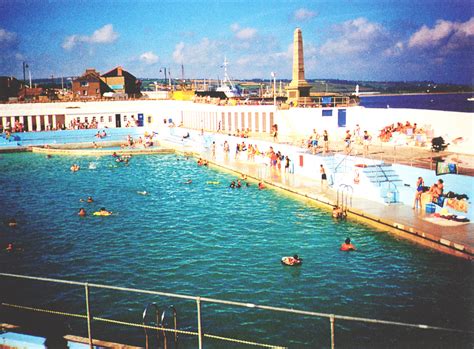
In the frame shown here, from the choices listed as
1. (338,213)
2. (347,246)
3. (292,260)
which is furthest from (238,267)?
(338,213)

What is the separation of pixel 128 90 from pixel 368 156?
87669 millimetres

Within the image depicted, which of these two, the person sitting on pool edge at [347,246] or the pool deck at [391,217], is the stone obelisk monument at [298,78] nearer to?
the pool deck at [391,217]

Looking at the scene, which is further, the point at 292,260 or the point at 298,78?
the point at 298,78

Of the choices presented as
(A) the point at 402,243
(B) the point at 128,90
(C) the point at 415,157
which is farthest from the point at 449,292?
(B) the point at 128,90

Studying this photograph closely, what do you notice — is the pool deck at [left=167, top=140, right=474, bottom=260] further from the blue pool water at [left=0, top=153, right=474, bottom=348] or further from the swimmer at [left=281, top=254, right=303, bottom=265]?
the swimmer at [left=281, top=254, right=303, bottom=265]

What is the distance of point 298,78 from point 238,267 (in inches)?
1201

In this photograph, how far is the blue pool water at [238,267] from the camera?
11523 mm

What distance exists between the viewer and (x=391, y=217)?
17953mm

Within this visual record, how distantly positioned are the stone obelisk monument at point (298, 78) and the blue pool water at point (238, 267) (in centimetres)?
1866

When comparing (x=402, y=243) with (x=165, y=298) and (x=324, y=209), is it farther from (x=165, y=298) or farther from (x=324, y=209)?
(x=165, y=298)

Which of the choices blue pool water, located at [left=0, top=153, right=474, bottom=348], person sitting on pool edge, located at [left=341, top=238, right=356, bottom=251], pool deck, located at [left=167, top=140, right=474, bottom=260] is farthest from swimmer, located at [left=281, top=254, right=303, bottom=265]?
pool deck, located at [left=167, top=140, right=474, bottom=260]

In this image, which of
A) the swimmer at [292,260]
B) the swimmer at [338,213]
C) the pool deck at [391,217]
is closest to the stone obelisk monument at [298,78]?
the pool deck at [391,217]

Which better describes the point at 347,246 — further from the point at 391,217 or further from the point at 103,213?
the point at 103,213

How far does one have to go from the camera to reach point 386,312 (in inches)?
464
